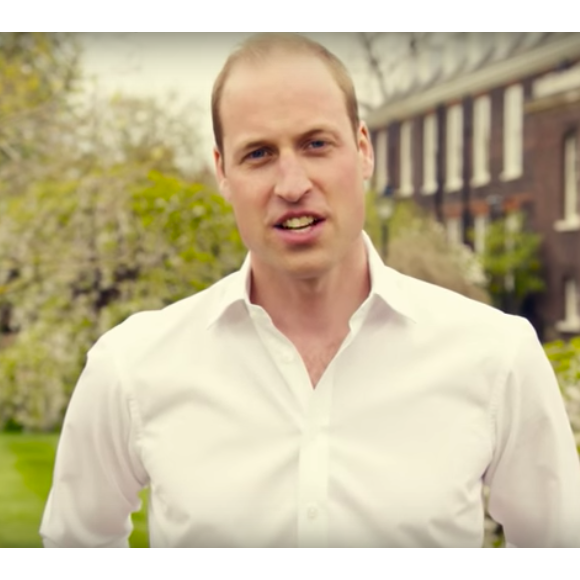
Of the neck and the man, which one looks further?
the neck

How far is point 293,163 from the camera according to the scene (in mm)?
1828

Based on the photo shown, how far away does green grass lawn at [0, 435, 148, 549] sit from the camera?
21.6 ft

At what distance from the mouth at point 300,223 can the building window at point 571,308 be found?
13953 millimetres

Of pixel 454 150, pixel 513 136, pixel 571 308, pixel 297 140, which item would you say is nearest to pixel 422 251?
pixel 571 308

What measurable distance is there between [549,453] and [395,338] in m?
→ 0.38

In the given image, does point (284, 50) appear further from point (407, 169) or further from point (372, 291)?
point (407, 169)

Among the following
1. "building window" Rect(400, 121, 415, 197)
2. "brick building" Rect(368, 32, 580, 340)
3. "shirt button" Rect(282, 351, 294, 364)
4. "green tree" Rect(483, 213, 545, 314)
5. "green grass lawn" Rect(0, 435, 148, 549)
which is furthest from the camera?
"building window" Rect(400, 121, 415, 197)

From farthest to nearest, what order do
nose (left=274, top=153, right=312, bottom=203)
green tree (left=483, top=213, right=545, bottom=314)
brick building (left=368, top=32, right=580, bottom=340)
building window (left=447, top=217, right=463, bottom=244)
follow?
building window (left=447, top=217, right=463, bottom=244)
green tree (left=483, top=213, right=545, bottom=314)
brick building (left=368, top=32, right=580, bottom=340)
nose (left=274, top=153, right=312, bottom=203)

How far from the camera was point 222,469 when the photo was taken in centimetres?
192

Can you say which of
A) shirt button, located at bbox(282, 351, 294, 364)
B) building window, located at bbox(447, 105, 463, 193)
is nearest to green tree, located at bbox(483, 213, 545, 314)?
building window, located at bbox(447, 105, 463, 193)

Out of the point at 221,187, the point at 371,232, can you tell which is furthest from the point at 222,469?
the point at 371,232

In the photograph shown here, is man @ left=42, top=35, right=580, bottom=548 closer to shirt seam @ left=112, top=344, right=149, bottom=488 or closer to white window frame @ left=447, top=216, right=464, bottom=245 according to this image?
shirt seam @ left=112, top=344, right=149, bottom=488

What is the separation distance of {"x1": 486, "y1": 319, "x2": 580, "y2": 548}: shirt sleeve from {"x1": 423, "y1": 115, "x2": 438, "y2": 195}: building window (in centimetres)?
1544

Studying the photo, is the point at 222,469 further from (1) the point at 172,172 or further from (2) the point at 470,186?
(2) the point at 470,186
